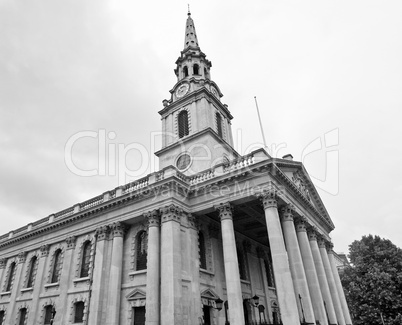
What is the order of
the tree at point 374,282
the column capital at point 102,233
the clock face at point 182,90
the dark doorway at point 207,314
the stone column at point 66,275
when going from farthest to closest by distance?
the clock face at point 182,90
the tree at point 374,282
the column capital at point 102,233
the stone column at point 66,275
the dark doorway at point 207,314

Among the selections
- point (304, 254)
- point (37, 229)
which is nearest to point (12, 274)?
point (37, 229)

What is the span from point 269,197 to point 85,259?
54.1ft

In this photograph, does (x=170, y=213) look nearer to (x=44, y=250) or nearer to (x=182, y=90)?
(x=44, y=250)

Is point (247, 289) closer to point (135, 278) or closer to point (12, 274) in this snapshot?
point (135, 278)

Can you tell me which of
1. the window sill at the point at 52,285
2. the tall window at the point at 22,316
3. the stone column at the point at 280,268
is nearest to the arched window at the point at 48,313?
the window sill at the point at 52,285

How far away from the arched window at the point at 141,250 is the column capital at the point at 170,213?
11.7 ft

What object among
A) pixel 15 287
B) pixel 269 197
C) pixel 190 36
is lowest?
pixel 15 287

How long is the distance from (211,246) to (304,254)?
22.8 feet

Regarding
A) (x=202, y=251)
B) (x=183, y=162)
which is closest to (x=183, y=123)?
(x=183, y=162)

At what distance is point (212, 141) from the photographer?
1144 inches

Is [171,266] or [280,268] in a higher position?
[171,266]

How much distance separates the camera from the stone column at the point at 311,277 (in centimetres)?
2025

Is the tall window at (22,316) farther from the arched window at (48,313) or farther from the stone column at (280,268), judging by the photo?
the stone column at (280,268)

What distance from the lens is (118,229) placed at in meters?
22.7
